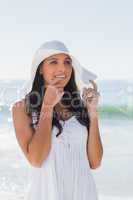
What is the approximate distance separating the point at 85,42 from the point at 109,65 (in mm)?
384

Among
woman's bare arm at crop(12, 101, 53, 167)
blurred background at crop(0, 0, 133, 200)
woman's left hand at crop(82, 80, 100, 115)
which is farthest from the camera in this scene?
blurred background at crop(0, 0, 133, 200)

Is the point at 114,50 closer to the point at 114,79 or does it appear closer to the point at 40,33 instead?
Answer: the point at 114,79

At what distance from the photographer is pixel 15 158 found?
14.1 feet

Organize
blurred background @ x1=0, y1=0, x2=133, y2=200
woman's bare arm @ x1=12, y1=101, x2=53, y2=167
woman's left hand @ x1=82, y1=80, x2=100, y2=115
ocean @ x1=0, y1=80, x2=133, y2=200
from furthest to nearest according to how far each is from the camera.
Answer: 1. blurred background @ x1=0, y1=0, x2=133, y2=200
2. ocean @ x1=0, y1=80, x2=133, y2=200
3. woman's left hand @ x1=82, y1=80, x2=100, y2=115
4. woman's bare arm @ x1=12, y1=101, x2=53, y2=167

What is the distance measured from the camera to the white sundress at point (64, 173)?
114 cm

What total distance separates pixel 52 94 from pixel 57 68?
0.08 meters

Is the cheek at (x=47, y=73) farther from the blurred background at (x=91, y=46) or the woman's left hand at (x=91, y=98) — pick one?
the blurred background at (x=91, y=46)

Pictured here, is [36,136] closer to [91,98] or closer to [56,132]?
[56,132]

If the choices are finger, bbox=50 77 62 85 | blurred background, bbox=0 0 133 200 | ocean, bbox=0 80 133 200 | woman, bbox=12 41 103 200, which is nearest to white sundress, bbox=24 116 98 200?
woman, bbox=12 41 103 200

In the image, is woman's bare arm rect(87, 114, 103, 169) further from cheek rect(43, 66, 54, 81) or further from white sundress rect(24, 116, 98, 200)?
cheek rect(43, 66, 54, 81)

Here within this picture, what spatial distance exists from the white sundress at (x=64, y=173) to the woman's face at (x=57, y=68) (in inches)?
4.9

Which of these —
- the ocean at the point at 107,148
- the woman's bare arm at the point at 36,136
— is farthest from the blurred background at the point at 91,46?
the woman's bare arm at the point at 36,136

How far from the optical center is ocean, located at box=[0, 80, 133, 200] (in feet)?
11.7

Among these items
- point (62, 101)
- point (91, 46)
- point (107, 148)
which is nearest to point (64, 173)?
point (62, 101)
